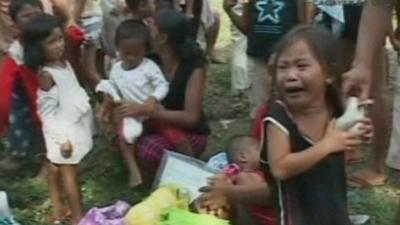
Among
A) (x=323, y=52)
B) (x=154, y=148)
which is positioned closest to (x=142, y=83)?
(x=154, y=148)

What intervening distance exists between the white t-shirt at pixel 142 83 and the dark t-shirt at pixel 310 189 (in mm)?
1520

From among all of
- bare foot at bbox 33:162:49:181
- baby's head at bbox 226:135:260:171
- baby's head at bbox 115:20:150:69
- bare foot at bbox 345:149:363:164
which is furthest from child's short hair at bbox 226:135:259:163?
bare foot at bbox 33:162:49:181

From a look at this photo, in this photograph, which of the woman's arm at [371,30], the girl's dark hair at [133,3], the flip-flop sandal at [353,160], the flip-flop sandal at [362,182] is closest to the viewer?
the woman's arm at [371,30]

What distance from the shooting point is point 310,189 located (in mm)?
3299

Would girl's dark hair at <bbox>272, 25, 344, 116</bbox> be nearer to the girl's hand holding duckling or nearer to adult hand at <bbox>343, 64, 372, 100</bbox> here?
adult hand at <bbox>343, 64, 372, 100</bbox>

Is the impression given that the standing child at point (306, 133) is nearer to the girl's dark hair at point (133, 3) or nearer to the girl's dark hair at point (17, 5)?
the girl's dark hair at point (17, 5)

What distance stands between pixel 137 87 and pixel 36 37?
0.55 metres

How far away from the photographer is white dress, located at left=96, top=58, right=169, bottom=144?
482cm

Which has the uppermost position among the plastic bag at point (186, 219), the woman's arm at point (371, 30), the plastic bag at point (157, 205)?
the woman's arm at point (371, 30)

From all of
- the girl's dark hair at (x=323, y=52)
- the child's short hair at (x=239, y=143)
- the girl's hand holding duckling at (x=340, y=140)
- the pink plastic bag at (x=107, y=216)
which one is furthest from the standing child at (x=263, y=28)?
the girl's hand holding duckling at (x=340, y=140)

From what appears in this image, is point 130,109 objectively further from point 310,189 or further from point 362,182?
point 310,189

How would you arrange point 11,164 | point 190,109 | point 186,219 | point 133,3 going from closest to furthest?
point 186,219
point 190,109
point 11,164
point 133,3

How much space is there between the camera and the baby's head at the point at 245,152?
13.6 feet

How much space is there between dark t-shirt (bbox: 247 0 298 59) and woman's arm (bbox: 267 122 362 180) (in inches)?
82.0
